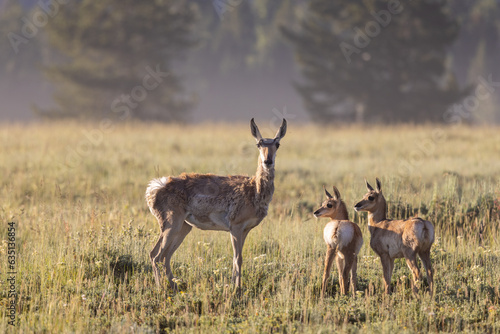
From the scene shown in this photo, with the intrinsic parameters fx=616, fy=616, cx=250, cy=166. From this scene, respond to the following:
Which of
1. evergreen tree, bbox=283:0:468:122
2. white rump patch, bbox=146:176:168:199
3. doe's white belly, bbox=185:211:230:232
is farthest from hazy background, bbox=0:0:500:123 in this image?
white rump patch, bbox=146:176:168:199

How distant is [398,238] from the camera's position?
24.5ft

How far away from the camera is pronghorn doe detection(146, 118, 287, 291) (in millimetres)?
7867

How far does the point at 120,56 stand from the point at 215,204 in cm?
Result: 3574

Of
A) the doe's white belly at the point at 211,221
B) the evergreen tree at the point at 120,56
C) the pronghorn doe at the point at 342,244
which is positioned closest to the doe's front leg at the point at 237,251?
the doe's white belly at the point at 211,221

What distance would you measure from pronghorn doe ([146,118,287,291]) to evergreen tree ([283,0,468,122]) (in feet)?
104

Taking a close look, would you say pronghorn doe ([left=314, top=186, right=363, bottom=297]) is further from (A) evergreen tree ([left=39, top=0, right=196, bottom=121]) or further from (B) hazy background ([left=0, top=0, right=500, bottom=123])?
(A) evergreen tree ([left=39, top=0, right=196, bottom=121])

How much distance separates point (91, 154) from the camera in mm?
19922

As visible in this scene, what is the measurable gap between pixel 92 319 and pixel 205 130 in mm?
22248

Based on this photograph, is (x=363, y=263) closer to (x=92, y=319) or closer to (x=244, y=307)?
(x=244, y=307)

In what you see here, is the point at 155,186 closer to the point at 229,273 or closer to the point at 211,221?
the point at 211,221

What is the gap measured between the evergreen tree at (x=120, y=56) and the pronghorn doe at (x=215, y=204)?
32.8 meters

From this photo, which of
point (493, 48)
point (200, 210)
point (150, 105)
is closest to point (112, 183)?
point (200, 210)

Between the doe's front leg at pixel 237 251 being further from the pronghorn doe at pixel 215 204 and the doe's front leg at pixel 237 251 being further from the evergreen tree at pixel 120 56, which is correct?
the evergreen tree at pixel 120 56

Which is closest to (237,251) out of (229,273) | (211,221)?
(211,221)
